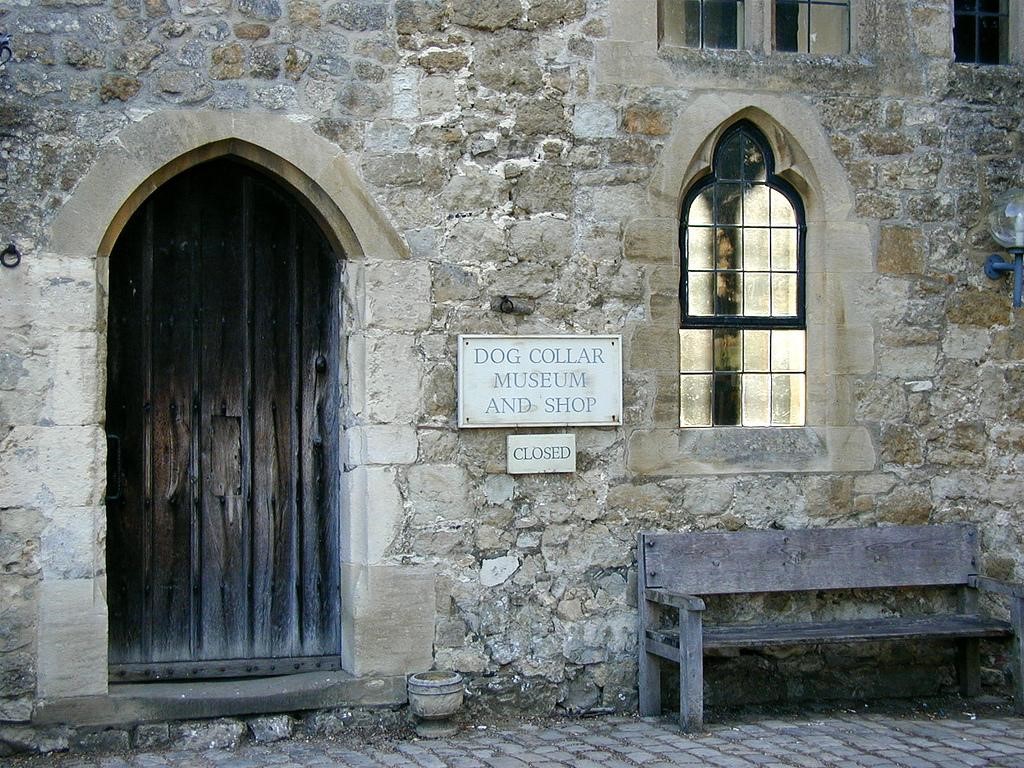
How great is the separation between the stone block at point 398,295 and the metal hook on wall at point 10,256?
5.13ft

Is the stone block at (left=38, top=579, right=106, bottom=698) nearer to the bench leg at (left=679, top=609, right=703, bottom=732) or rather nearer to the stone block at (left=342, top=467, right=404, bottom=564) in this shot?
the stone block at (left=342, top=467, right=404, bottom=564)

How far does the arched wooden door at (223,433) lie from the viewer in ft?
20.7

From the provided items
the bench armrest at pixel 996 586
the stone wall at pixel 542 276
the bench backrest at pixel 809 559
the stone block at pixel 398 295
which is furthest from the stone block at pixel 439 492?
the bench armrest at pixel 996 586

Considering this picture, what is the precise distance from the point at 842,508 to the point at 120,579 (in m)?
3.66

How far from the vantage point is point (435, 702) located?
239 inches

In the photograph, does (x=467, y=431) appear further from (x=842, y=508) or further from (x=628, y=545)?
(x=842, y=508)

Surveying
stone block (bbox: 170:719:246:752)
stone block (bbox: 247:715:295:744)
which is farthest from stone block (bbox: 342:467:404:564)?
stone block (bbox: 170:719:246:752)

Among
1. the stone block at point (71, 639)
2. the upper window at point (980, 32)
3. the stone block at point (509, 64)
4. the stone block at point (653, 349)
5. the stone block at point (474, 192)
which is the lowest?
the stone block at point (71, 639)

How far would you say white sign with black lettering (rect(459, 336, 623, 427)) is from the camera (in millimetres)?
6375

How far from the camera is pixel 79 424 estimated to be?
589cm

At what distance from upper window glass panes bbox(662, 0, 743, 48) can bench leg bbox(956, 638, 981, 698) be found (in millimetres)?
3403

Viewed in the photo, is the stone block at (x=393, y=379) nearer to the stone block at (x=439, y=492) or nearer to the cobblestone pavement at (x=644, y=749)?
the stone block at (x=439, y=492)

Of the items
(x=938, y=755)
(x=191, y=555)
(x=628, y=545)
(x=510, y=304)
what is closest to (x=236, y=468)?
(x=191, y=555)

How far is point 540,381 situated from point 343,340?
992 millimetres
